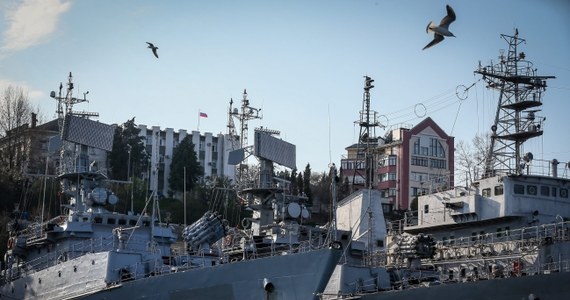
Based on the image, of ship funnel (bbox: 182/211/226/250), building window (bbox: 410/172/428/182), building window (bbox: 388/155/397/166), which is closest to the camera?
ship funnel (bbox: 182/211/226/250)

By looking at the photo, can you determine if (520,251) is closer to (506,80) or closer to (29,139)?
(506,80)

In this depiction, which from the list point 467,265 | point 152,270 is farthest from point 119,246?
point 467,265

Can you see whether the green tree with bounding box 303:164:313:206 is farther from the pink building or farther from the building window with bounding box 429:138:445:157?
the building window with bounding box 429:138:445:157

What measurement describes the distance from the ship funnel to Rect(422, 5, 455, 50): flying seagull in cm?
1184

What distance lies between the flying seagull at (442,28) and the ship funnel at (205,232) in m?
11.8

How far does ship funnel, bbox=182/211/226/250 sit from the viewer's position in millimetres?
31562

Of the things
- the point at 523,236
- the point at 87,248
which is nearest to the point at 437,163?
the point at 523,236

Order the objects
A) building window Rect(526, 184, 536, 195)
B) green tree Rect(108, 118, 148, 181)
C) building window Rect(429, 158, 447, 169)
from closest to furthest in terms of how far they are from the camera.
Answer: building window Rect(526, 184, 536, 195) → green tree Rect(108, 118, 148, 181) → building window Rect(429, 158, 447, 169)

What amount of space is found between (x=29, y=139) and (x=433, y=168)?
3063 cm

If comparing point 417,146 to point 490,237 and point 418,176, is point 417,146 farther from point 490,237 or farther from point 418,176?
point 490,237

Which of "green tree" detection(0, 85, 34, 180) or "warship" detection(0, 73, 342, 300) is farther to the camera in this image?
"green tree" detection(0, 85, 34, 180)

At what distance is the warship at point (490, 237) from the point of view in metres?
27.2

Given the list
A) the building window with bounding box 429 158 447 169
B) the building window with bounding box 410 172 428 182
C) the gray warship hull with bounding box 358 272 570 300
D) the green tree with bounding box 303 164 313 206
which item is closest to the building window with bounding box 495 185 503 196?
the gray warship hull with bounding box 358 272 570 300

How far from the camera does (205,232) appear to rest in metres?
31.5
